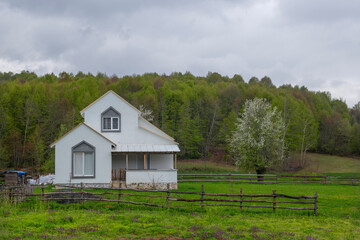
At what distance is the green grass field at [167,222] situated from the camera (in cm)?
1208

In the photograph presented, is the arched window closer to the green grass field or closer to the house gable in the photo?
the house gable

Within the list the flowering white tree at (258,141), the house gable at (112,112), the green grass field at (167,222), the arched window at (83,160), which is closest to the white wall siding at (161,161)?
the house gable at (112,112)

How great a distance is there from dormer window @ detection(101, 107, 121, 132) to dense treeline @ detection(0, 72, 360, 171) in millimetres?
12875

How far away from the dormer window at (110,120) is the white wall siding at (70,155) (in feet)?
9.39

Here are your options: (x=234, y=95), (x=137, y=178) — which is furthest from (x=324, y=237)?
(x=234, y=95)

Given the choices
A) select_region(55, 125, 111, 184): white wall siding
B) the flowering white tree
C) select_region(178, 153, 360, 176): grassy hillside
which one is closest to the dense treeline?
select_region(178, 153, 360, 176): grassy hillside

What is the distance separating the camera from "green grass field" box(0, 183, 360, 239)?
1208cm

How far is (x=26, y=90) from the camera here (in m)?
57.9

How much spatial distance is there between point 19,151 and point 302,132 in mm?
46584

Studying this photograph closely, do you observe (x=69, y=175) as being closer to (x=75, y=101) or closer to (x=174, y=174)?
(x=174, y=174)

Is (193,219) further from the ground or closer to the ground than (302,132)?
closer to the ground

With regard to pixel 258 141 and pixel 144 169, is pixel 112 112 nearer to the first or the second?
pixel 144 169

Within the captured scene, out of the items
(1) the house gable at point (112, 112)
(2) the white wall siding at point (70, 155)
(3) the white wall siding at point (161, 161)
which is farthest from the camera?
(3) the white wall siding at point (161, 161)

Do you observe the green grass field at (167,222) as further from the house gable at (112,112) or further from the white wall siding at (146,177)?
the house gable at (112,112)
